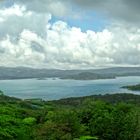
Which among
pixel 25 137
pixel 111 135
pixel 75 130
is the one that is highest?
pixel 25 137

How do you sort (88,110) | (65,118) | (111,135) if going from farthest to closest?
(88,110)
(111,135)
(65,118)

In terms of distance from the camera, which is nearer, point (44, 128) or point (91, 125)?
point (44, 128)

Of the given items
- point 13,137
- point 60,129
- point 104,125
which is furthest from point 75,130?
point 13,137

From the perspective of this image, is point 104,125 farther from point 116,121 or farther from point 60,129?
point 60,129

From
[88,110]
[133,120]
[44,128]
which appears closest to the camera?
[44,128]

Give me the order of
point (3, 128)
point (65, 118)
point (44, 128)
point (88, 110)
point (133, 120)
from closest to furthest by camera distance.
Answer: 1. point (3, 128)
2. point (44, 128)
3. point (65, 118)
4. point (133, 120)
5. point (88, 110)

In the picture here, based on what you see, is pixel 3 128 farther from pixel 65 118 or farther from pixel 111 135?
pixel 111 135

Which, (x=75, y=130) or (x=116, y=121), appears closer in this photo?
(x=75, y=130)

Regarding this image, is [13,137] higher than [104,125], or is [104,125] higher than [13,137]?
[13,137]

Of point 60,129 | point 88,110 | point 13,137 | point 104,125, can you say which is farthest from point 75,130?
point 88,110
